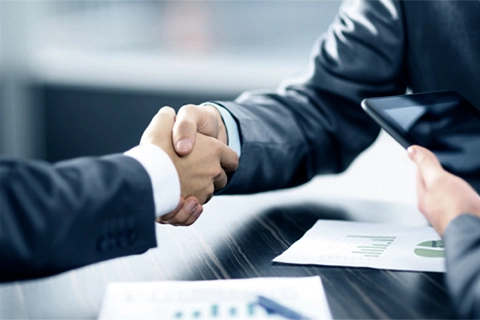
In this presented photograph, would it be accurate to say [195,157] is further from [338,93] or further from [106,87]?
[106,87]

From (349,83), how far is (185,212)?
460 mm

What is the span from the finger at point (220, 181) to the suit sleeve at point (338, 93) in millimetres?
125

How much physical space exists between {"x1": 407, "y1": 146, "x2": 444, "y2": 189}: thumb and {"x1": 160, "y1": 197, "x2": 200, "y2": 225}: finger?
296 mm

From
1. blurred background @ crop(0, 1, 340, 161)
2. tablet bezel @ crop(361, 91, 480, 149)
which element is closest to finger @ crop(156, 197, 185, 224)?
tablet bezel @ crop(361, 91, 480, 149)

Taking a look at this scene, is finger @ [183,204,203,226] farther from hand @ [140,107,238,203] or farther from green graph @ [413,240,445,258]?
green graph @ [413,240,445,258]

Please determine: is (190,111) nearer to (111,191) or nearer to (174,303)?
(111,191)

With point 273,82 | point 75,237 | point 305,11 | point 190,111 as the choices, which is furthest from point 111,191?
point 305,11

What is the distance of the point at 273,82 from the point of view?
277 centimetres

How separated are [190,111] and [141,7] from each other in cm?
441

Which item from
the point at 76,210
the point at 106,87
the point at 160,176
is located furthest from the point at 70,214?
the point at 106,87

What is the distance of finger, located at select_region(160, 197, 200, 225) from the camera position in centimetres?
85

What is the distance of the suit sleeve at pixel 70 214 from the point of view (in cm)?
61

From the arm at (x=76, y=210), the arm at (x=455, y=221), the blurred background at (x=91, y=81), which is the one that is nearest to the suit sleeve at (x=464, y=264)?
the arm at (x=455, y=221)

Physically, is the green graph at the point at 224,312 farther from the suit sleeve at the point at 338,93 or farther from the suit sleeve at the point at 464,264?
the suit sleeve at the point at 338,93
